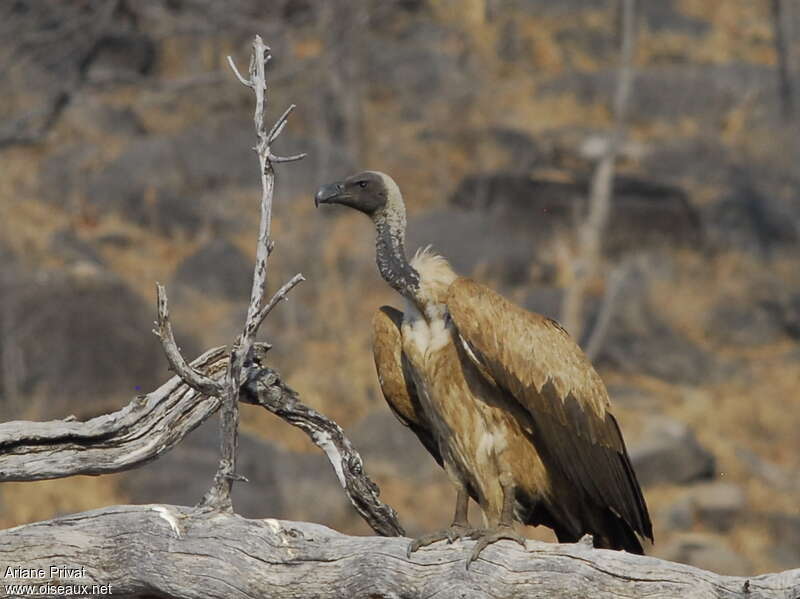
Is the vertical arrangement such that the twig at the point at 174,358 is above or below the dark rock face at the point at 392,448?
below

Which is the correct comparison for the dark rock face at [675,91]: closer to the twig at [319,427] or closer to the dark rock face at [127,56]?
the dark rock face at [127,56]

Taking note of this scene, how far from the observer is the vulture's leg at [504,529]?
5.49 m

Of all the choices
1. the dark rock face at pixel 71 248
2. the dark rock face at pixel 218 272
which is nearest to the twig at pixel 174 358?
the dark rock face at pixel 71 248

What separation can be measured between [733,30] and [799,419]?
1707 cm

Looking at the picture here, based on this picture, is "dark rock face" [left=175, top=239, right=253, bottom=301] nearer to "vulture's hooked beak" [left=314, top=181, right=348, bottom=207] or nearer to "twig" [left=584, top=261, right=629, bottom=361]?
"twig" [left=584, top=261, right=629, bottom=361]

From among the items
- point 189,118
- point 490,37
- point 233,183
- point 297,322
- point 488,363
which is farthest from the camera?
point 490,37

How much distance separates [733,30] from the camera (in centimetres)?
3447

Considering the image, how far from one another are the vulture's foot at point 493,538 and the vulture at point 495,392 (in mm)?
216

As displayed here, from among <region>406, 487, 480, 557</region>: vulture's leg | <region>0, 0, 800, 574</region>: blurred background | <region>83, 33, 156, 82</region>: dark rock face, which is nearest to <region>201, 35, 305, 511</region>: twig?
<region>406, 487, 480, 557</region>: vulture's leg

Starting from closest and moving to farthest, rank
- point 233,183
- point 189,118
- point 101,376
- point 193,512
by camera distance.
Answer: point 193,512 → point 101,376 → point 233,183 → point 189,118

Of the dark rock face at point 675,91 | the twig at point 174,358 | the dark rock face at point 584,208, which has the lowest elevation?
the twig at point 174,358

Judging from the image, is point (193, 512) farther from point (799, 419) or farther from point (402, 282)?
point (799, 419)

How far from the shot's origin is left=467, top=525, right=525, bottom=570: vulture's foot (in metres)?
5.43

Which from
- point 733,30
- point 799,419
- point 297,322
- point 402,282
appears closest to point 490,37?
point 733,30
